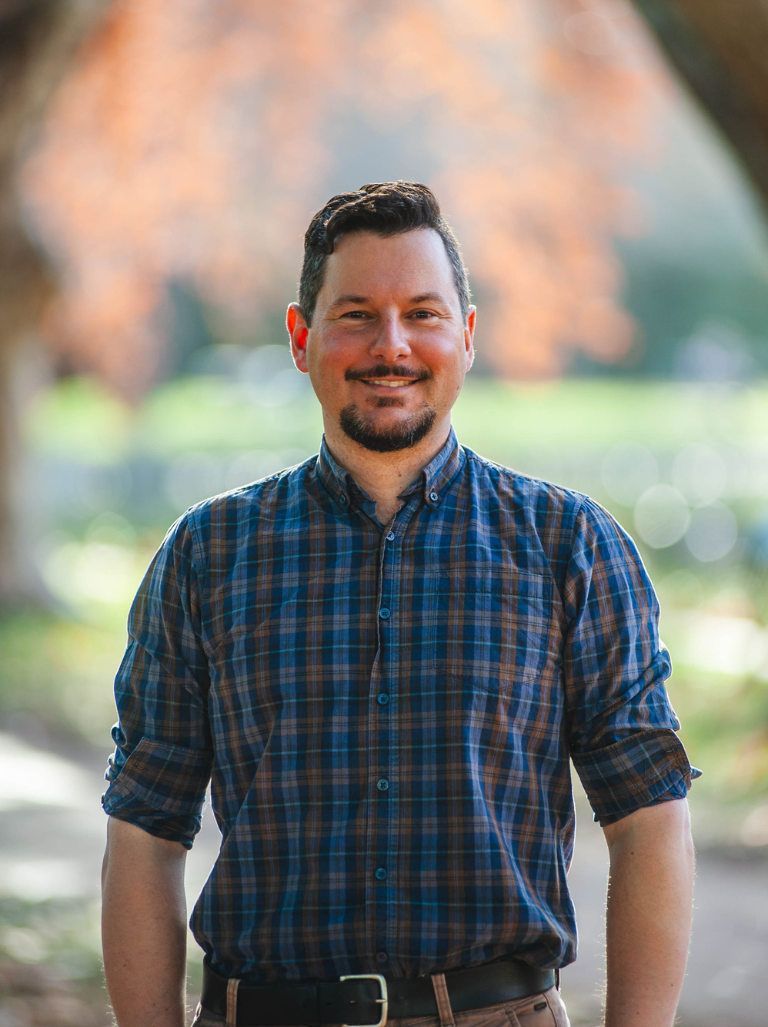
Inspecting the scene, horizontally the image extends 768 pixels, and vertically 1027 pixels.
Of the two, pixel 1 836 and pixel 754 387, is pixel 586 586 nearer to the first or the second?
pixel 1 836

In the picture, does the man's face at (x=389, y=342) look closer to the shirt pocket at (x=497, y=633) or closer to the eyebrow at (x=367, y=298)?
the eyebrow at (x=367, y=298)

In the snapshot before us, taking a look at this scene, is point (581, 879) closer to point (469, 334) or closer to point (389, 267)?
point (469, 334)

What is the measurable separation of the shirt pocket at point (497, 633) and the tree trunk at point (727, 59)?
2.57 metres

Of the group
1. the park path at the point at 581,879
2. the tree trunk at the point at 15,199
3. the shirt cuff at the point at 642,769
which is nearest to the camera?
the shirt cuff at the point at 642,769

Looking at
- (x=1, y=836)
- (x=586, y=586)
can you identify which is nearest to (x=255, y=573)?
(x=586, y=586)

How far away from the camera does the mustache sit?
2066mm

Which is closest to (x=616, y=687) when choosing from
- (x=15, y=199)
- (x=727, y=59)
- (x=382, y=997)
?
(x=382, y=997)

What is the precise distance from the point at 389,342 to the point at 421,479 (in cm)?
25

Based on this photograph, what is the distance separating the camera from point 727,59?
4.03 m

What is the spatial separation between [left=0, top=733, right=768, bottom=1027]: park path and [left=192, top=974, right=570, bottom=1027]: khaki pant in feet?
7.67

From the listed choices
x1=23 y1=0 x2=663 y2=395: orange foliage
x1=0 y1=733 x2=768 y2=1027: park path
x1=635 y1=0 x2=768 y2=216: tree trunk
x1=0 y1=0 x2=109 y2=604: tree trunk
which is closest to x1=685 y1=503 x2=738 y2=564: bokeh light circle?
x1=23 y1=0 x2=663 y2=395: orange foliage

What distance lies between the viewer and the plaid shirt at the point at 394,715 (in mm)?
1921

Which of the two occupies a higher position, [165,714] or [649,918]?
[165,714]

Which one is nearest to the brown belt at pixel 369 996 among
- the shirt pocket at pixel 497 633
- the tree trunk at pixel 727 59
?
the shirt pocket at pixel 497 633
